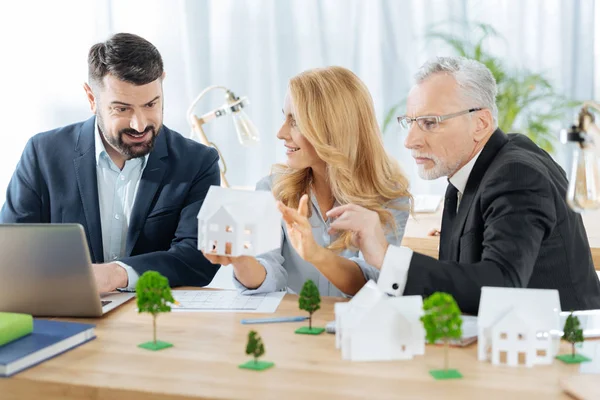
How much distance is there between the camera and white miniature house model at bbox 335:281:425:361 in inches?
→ 57.8

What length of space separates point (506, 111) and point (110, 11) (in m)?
2.62

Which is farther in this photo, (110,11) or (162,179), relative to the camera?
(110,11)

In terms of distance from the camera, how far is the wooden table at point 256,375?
1.32 metres

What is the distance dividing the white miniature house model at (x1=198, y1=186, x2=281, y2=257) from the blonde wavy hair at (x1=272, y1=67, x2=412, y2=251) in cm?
65

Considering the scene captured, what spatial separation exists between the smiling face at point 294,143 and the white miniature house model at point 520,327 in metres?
1.03

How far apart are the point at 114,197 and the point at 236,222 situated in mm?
1010

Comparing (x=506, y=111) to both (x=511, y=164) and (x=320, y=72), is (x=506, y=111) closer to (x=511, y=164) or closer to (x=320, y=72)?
(x=320, y=72)

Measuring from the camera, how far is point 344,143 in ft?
7.77

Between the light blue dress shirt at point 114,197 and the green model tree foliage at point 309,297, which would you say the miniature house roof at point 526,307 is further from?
the light blue dress shirt at point 114,197

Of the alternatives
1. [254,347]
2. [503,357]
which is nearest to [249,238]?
[254,347]

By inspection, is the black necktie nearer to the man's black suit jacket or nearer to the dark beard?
the man's black suit jacket

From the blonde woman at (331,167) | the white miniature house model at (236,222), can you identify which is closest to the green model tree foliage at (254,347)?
the white miniature house model at (236,222)

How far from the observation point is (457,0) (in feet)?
14.8

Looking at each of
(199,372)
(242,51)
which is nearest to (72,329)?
(199,372)
